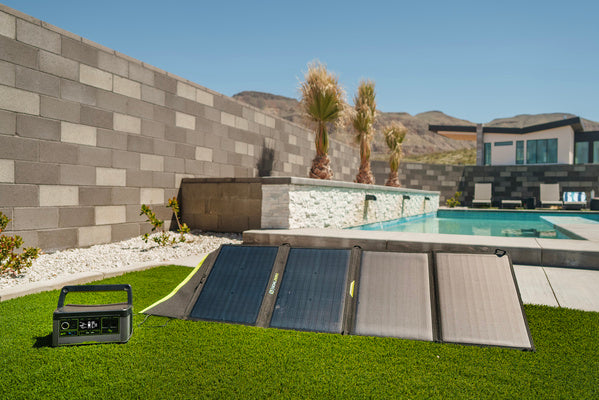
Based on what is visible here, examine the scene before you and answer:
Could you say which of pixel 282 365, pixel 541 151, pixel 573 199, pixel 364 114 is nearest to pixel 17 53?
pixel 282 365

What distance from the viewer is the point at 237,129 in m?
10.5

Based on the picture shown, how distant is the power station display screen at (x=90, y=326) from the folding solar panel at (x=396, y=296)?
1916mm

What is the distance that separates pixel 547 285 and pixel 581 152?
27203 millimetres

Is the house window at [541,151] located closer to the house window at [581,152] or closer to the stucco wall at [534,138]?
the stucco wall at [534,138]

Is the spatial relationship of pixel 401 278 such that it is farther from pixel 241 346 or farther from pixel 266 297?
pixel 241 346

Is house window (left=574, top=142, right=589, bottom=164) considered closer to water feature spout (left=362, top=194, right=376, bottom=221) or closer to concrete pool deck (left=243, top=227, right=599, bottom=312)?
water feature spout (left=362, top=194, right=376, bottom=221)

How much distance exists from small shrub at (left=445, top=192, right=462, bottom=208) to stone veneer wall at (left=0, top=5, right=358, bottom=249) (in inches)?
614

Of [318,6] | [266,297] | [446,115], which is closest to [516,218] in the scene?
[318,6]

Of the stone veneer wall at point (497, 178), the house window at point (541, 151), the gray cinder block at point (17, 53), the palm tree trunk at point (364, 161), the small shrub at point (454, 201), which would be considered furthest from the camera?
the house window at point (541, 151)

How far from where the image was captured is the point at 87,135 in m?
6.67

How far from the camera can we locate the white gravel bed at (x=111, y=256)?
5187mm

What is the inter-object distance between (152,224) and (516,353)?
22.7ft

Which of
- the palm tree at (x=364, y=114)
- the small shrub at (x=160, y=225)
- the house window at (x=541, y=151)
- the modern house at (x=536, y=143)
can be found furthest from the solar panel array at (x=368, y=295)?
the house window at (x=541, y=151)

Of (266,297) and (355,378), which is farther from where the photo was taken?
(266,297)
